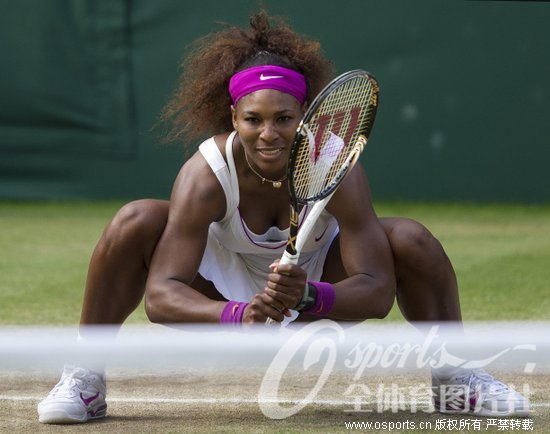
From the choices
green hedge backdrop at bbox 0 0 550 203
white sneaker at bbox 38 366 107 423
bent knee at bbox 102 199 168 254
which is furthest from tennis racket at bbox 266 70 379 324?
green hedge backdrop at bbox 0 0 550 203

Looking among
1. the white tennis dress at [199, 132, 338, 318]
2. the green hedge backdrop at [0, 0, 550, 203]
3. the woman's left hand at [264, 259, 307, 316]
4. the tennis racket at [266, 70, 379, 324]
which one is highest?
the tennis racket at [266, 70, 379, 324]

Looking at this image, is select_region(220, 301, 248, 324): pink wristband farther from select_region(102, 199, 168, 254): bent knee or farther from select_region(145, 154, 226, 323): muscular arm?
select_region(102, 199, 168, 254): bent knee

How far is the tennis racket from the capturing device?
2.68m

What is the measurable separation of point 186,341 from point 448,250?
4.79 m

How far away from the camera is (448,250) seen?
634 centimetres

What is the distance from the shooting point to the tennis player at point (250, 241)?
2.89 m

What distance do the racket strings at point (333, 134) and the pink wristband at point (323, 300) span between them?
0.21 m

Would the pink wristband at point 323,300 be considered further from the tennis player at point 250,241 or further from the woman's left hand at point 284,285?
the woman's left hand at point 284,285

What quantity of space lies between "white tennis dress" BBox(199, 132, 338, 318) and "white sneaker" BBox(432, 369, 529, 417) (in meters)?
0.45

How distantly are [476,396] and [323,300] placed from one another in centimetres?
55
